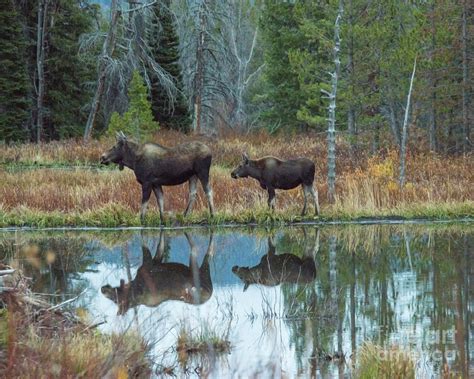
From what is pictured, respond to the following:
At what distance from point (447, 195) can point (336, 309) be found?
38.1 feet

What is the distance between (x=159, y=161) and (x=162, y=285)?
6.22m

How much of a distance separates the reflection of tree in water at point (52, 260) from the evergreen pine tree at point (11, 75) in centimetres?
2197

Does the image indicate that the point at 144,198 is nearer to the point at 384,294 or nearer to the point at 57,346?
the point at 384,294

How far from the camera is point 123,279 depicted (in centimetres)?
1191

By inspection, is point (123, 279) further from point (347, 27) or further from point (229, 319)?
point (347, 27)

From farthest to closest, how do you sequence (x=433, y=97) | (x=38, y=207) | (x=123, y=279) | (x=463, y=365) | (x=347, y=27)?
(x=433, y=97), (x=347, y=27), (x=38, y=207), (x=123, y=279), (x=463, y=365)

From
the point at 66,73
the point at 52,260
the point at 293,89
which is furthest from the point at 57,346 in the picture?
the point at 66,73

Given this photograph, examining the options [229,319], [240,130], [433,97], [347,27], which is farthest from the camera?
[240,130]

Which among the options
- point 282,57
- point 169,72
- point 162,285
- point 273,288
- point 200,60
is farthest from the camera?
point 169,72

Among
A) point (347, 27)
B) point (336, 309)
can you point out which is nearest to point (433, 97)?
point (347, 27)

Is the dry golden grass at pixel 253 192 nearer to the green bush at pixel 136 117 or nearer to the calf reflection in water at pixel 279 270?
the calf reflection in water at pixel 279 270

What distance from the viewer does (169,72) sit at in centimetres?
4216

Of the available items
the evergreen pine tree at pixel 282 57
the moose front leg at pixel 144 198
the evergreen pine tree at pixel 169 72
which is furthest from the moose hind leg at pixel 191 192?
the evergreen pine tree at pixel 169 72

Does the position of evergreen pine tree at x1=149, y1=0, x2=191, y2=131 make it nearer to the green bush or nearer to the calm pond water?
the green bush
